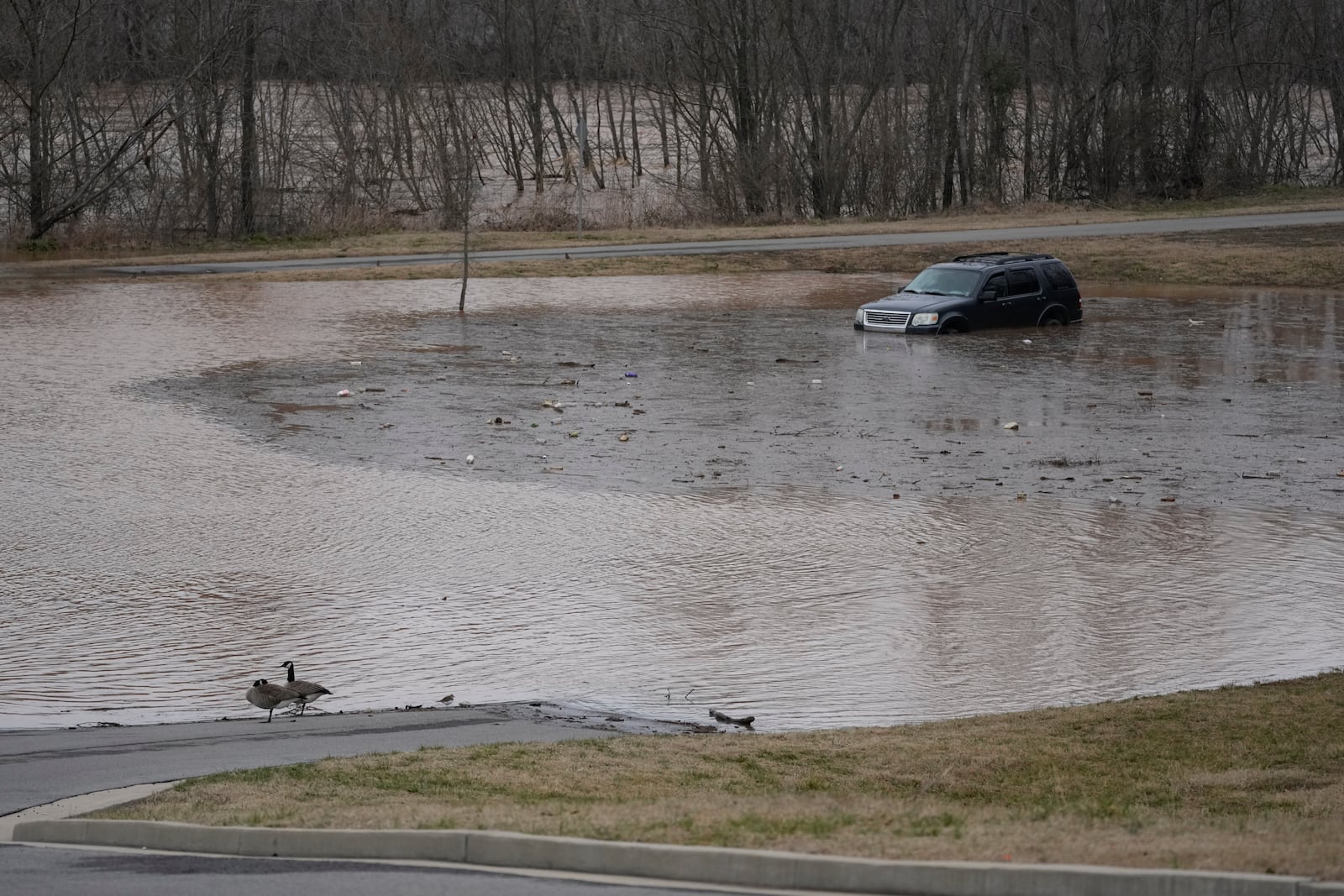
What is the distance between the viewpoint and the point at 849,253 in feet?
153

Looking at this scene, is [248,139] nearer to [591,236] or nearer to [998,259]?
[591,236]

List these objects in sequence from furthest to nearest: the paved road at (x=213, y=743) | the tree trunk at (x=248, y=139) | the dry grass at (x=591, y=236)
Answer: the tree trunk at (x=248, y=139) < the dry grass at (x=591, y=236) < the paved road at (x=213, y=743)

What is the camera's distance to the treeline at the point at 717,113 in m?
56.0

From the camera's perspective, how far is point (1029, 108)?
63.8 metres

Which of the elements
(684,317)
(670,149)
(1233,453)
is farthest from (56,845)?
(670,149)

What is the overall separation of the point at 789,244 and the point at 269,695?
3957 centimetres

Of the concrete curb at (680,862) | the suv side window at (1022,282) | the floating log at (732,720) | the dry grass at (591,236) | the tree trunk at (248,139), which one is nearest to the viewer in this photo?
the concrete curb at (680,862)

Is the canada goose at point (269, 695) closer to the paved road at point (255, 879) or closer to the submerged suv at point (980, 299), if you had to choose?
the paved road at point (255, 879)

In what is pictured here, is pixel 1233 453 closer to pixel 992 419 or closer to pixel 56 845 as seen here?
pixel 992 419

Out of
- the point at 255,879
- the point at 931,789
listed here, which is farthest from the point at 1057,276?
the point at 255,879

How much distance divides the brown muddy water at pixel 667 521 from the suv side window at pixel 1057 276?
2.46 meters

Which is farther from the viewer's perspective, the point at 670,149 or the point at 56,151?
the point at 670,149

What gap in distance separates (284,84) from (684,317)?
110ft

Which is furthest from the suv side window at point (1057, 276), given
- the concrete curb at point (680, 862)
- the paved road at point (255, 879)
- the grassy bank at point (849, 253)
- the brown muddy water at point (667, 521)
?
the paved road at point (255, 879)
